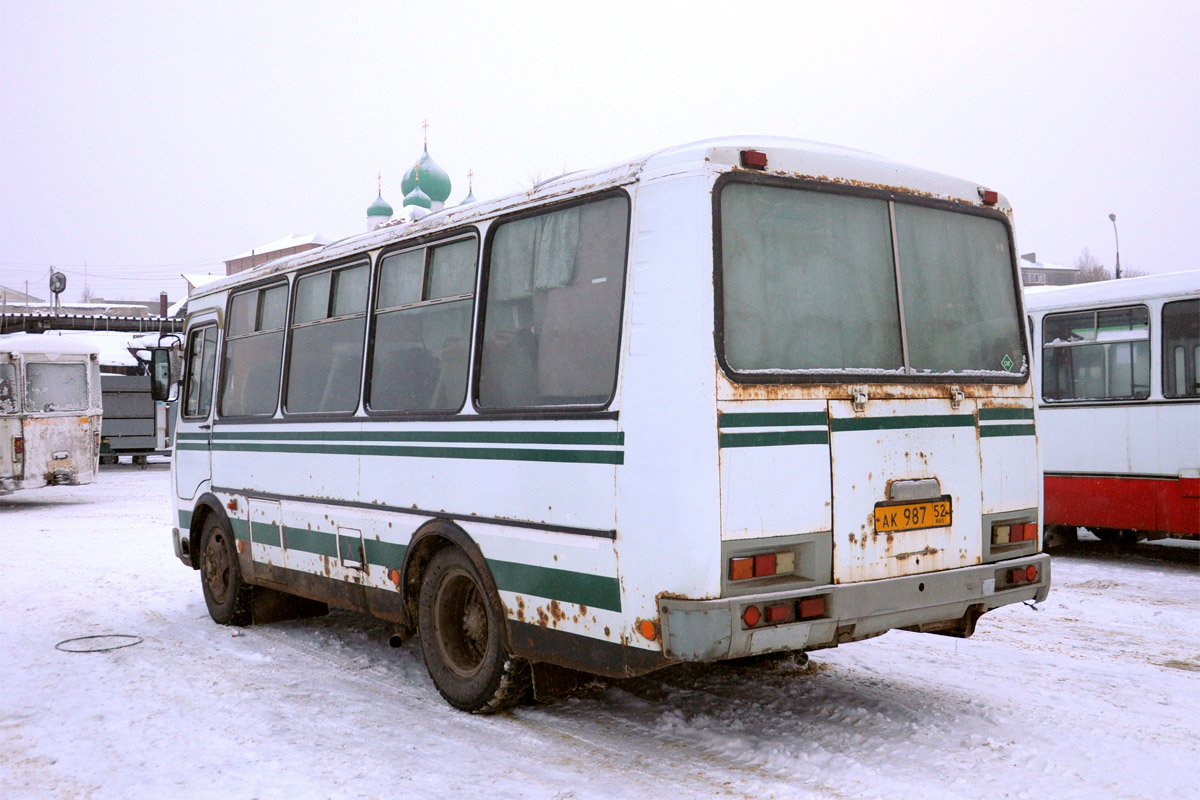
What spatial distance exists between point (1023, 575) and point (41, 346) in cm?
1880

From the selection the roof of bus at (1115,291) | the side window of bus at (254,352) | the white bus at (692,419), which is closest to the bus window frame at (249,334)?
the side window of bus at (254,352)

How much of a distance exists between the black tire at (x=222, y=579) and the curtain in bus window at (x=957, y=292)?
5.67 meters

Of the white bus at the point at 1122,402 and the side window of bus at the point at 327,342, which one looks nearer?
the side window of bus at the point at 327,342

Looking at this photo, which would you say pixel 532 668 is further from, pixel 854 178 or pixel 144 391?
pixel 144 391

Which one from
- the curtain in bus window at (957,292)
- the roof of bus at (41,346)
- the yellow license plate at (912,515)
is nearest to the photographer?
the yellow license plate at (912,515)

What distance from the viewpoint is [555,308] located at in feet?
18.1

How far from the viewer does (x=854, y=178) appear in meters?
5.36

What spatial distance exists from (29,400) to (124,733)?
15737 millimetres

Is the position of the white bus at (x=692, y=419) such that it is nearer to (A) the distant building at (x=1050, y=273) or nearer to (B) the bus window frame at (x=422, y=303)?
(B) the bus window frame at (x=422, y=303)

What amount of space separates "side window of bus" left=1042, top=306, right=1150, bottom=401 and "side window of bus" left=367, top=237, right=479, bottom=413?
26.1ft

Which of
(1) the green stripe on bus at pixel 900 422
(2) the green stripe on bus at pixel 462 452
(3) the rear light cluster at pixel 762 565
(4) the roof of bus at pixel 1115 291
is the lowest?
(3) the rear light cluster at pixel 762 565

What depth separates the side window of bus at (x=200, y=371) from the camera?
9.35 meters

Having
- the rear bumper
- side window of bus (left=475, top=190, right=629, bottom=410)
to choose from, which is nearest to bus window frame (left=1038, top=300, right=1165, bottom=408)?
the rear bumper

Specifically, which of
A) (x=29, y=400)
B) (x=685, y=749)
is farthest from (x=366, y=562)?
(x=29, y=400)
